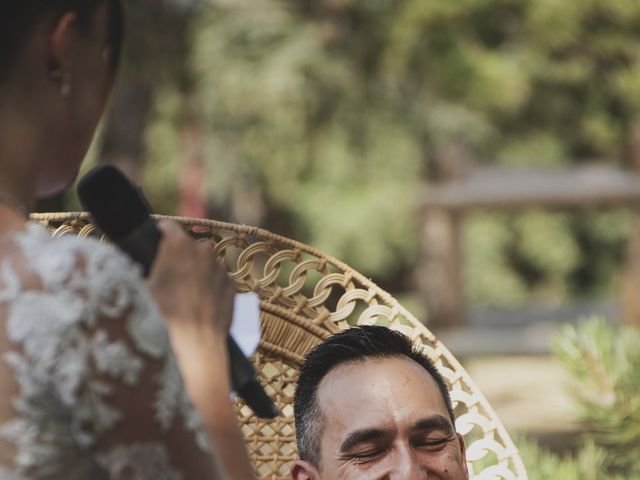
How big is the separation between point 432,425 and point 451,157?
273 inches

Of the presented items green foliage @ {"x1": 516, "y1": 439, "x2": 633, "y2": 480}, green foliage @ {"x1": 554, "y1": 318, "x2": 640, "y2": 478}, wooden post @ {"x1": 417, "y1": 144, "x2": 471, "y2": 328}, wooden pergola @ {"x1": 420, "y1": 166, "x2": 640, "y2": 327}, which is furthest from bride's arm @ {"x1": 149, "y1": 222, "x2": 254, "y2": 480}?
wooden post @ {"x1": 417, "y1": 144, "x2": 471, "y2": 328}

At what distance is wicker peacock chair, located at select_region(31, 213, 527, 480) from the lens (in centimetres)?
179

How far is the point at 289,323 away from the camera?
6.07 ft

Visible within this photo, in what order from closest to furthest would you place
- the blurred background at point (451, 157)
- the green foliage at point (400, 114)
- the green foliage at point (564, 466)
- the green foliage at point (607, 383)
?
the green foliage at point (564, 466) < the green foliage at point (607, 383) < the blurred background at point (451, 157) < the green foliage at point (400, 114)

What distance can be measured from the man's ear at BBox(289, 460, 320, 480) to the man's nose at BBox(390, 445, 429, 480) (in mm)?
148

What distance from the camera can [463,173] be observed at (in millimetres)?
8227

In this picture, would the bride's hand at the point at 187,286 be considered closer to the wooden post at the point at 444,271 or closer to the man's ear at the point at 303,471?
the man's ear at the point at 303,471

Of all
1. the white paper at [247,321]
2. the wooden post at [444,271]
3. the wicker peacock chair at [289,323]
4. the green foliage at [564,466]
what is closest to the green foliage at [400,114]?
the wooden post at [444,271]

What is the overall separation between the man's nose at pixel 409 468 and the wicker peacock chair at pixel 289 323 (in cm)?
34

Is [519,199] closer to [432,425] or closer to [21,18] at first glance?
[432,425]

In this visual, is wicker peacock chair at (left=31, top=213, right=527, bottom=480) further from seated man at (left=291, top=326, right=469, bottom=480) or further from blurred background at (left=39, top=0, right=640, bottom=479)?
blurred background at (left=39, top=0, right=640, bottom=479)

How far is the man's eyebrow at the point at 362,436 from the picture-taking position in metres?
1.46

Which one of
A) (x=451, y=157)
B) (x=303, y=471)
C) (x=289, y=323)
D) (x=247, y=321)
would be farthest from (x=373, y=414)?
(x=451, y=157)

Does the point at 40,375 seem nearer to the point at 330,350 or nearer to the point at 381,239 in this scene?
the point at 330,350
